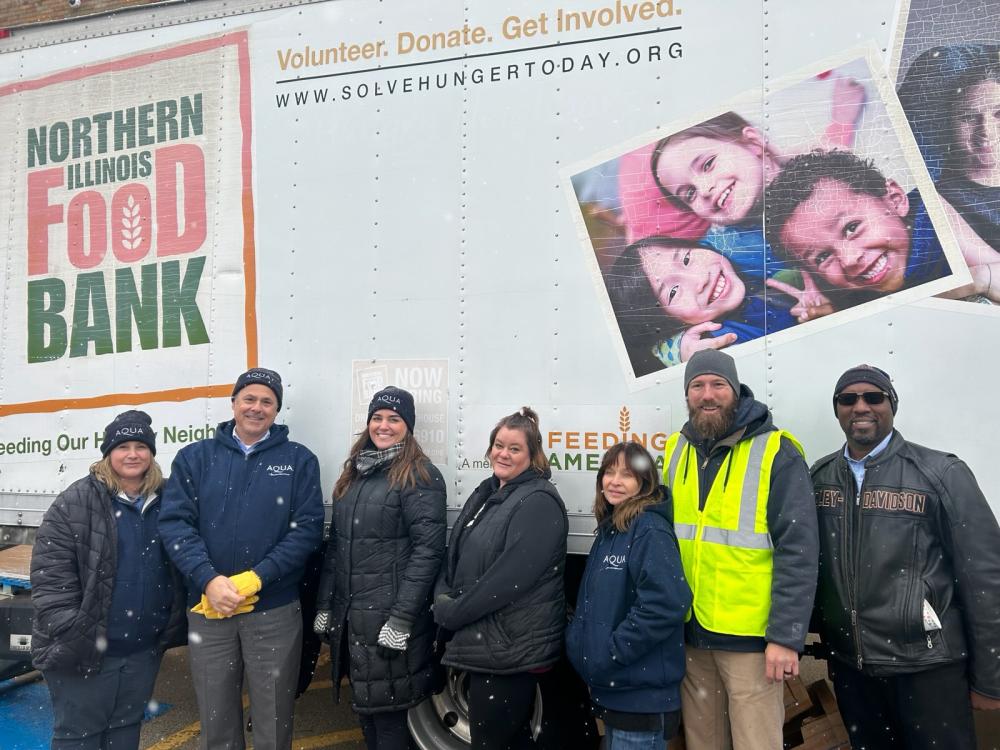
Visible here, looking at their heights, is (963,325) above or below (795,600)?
above

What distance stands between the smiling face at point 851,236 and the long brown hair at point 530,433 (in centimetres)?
117

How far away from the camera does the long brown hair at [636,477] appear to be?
2697 millimetres

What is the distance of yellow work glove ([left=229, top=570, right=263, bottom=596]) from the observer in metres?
3.03

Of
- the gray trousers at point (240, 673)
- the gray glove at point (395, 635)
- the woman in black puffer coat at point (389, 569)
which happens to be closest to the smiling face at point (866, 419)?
the woman in black puffer coat at point (389, 569)

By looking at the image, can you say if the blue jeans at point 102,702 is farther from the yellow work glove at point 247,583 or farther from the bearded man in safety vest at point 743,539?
the bearded man in safety vest at point 743,539

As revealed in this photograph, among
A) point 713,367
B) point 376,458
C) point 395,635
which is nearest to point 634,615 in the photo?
point 713,367

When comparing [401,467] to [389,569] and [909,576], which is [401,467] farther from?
[909,576]

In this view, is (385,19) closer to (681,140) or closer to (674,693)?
(681,140)

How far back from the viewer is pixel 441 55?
331cm

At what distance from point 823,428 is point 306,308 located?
2.26 meters

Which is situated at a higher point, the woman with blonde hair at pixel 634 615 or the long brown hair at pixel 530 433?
the long brown hair at pixel 530 433

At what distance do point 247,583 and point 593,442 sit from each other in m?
1.51

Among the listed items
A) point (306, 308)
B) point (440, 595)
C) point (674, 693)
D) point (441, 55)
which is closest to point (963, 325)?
point (674, 693)

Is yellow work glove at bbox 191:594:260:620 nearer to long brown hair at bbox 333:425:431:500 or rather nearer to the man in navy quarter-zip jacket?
the man in navy quarter-zip jacket
